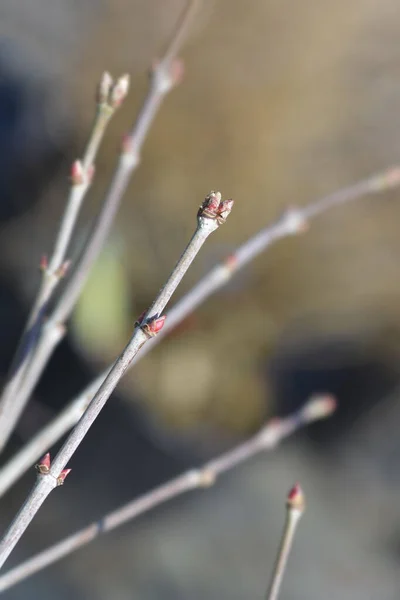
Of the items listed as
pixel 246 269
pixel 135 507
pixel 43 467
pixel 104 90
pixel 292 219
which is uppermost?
pixel 246 269

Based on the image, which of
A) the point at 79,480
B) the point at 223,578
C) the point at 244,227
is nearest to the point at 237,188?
the point at 244,227

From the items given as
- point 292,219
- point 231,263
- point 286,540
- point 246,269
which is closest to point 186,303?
point 231,263

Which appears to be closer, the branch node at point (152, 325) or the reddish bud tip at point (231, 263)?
the branch node at point (152, 325)

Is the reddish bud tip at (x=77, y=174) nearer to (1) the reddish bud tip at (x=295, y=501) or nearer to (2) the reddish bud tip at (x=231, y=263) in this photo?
(2) the reddish bud tip at (x=231, y=263)

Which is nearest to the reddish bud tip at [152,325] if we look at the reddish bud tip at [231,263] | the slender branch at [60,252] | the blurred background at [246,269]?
the slender branch at [60,252]

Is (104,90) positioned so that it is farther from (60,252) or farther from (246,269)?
(246,269)

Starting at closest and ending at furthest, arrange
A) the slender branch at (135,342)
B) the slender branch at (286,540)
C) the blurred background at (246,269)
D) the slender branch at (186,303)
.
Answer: the slender branch at (135,342) → the slender branch at (286,540) → the slender branch at (186,303) → the blurred background at (246,269)

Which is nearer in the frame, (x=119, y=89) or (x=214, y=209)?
(x=214, y=209)
